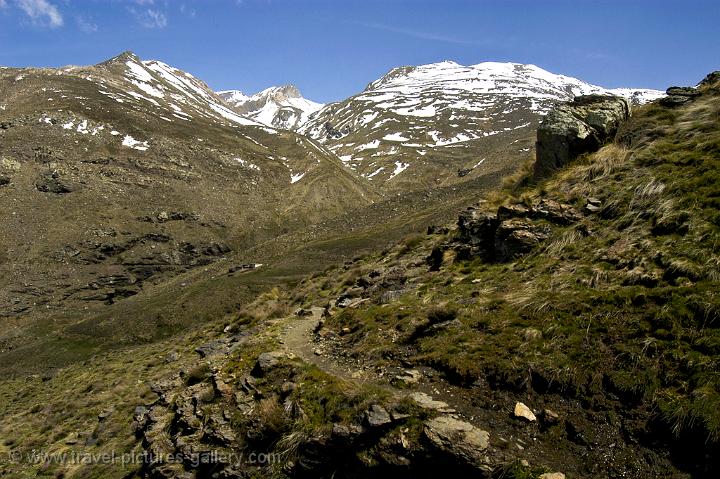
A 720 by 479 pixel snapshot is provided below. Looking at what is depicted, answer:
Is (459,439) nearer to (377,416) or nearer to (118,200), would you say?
(377,416)

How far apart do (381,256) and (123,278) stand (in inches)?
2048

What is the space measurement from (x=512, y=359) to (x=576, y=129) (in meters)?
10.9

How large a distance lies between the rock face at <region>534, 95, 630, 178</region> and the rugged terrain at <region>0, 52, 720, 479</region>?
84 mm

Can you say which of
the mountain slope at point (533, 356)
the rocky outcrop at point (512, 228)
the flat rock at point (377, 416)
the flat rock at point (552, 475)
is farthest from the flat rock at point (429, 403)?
the rocky outcrop at point (512, 228)

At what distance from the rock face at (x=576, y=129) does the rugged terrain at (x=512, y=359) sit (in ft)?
0.27

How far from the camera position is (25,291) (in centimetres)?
5547

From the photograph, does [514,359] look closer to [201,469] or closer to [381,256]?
[201,469]

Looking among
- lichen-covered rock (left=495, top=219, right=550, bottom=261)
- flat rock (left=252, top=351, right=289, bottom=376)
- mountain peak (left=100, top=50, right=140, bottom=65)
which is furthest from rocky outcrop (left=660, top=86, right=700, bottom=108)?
mountain peak (left=100, top=50, right=140, bottom=65)

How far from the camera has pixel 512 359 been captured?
339 inches

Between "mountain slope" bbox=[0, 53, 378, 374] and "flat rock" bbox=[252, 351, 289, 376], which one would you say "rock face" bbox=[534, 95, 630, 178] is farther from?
"mountain slope" bbox=[0, 53, 378, 374]

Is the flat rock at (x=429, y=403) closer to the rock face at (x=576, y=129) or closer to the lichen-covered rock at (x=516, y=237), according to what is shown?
the lichen-covered rock at (x=516, y=237)

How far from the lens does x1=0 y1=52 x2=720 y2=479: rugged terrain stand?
22.6ft

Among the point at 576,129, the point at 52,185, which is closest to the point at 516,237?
the point at 576,129

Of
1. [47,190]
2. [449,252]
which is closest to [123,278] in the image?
[47,190]
